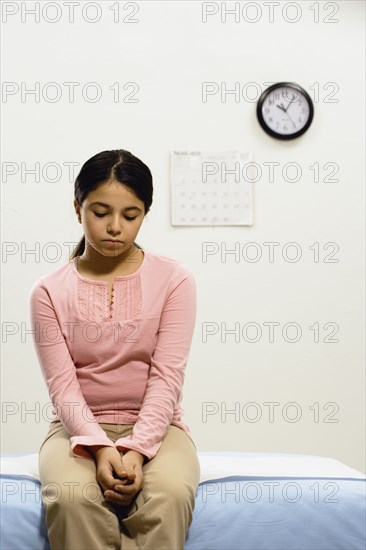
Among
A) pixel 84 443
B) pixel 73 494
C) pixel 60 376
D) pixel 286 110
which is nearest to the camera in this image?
pixel 73 494

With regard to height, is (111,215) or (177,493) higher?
(111,215)

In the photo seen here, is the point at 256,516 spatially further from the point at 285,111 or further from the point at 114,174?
the point at 285,111

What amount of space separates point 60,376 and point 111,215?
0.39 meters

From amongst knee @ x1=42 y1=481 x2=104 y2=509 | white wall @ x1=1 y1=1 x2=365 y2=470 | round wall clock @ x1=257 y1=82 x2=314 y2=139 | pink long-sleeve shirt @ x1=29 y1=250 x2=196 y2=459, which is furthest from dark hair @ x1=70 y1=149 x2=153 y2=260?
round wall clock @ x1=257 y1=82 x2=314 y2=139

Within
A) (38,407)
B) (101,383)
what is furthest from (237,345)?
(101,383)

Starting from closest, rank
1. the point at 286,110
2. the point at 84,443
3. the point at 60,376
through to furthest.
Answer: the point at 84,443 → the point at 60,376 → the point at 286,110

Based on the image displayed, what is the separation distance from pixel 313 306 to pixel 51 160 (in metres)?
1.29

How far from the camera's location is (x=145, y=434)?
171 centimetres

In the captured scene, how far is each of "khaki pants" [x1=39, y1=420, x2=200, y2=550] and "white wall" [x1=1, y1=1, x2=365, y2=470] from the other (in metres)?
1.70

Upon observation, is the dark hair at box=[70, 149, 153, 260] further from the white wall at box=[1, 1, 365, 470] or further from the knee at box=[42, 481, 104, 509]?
the white wall at box=[1, 1, 365, 470]

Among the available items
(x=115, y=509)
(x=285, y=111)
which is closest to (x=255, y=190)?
(x=285, y=111)

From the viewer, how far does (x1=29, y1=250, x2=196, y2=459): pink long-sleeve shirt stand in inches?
71.1

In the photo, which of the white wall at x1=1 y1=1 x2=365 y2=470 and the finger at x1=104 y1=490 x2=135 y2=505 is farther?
the white wall at x1=1 y1=1 x2=365 y2=470

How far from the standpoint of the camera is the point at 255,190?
3.38 m
